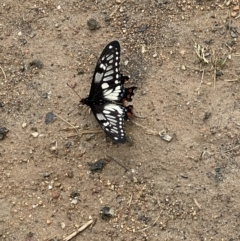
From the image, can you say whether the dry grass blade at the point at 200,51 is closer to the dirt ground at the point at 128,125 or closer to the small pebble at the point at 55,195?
the dirt ground at the point at 128,125

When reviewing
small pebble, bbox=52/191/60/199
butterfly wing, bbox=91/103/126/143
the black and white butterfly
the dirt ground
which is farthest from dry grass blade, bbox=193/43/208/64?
→ small pebble, bbox=52/191/60/199

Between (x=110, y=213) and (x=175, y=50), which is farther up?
(x=175, y=50)

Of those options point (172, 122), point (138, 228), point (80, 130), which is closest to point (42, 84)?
point (80, 130)

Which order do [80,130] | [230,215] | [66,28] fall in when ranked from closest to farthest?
[230,215] → [80,130] → [66,28]

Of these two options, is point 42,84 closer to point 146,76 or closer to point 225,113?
point 146,76

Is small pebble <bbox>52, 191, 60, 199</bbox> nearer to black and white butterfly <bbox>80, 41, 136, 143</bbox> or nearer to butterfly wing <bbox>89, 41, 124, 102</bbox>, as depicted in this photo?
black and white butterfly <bbox>80, 41, 136, 143</bbox>

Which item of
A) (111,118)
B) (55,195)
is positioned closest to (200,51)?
(111,118)
